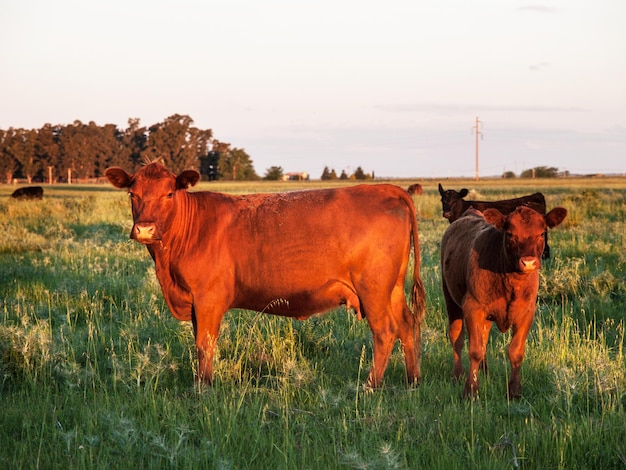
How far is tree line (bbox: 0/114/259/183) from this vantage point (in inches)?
4648

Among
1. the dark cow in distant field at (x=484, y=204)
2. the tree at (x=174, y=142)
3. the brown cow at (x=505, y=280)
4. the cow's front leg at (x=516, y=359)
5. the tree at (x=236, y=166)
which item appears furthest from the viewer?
the tree at (x=236, y=166)

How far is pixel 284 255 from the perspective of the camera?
21.7ft

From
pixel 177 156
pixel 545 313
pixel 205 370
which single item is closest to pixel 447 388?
pixel 205 370

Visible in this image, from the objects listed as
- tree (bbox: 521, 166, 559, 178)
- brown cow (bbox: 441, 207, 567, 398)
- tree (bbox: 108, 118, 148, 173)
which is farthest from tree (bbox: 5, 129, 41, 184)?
brown cow (bbox: 441, 207, 567, 398)

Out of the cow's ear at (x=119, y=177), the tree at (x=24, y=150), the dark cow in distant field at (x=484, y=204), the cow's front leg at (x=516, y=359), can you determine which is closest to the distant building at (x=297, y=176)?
the tree at (x=24, y=150)

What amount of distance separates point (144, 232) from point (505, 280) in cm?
347

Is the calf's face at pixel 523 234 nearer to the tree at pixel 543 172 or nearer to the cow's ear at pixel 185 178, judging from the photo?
the cow's ear at pixel 185 178

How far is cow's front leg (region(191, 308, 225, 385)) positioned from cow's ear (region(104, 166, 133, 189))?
5.05ft

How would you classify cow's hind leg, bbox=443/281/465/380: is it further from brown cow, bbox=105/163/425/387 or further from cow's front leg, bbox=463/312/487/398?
cow's front leg, bbox=463/312/487/398

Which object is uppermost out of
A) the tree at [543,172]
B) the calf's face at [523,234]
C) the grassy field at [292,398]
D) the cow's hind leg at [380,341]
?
the tree at [543,172]

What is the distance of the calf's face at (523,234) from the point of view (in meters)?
5.80

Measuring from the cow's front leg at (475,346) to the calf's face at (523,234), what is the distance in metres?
0.65

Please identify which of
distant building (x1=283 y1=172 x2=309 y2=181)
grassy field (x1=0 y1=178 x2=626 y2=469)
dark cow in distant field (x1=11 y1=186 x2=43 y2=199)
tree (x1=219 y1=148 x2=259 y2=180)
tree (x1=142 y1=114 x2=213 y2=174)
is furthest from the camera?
distant building (x1=283 y1=172 x2=309 y2=181)

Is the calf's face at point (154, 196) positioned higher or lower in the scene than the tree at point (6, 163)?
lower
